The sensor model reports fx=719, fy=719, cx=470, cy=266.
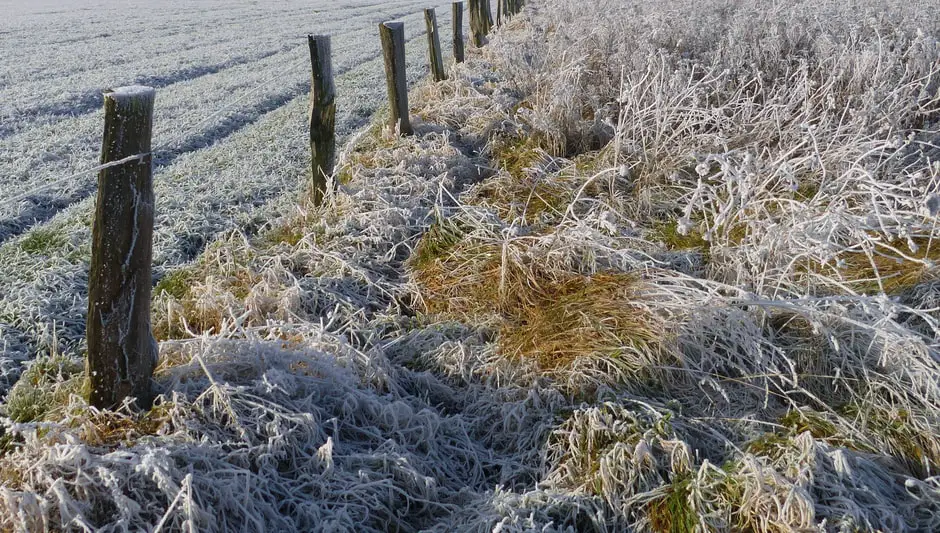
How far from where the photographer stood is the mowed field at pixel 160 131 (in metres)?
4.45

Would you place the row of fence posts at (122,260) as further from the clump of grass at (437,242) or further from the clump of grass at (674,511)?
the clump of grass at (437,242)

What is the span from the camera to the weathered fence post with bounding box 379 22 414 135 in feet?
21.4

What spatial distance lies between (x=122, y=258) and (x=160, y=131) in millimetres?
6717

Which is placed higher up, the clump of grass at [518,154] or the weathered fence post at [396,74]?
the weathered fence post at [396,74]

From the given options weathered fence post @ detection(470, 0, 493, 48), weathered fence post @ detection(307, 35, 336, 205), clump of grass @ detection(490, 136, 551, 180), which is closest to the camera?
weathered fence post @ detection(307, 35, 336, 205)

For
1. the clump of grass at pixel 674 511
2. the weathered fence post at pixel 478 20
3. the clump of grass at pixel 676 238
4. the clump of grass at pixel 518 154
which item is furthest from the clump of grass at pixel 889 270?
the weathered fence post at pixel 478 20

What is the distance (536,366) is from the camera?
3338 mm

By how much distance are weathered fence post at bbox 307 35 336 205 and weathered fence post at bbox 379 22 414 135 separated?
51.5 inches

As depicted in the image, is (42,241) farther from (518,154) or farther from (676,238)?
(676,238)

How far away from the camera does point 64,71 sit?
1276 centimetres

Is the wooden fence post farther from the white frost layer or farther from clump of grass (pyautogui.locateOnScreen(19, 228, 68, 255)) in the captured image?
the white frost layer

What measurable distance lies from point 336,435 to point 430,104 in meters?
5.70

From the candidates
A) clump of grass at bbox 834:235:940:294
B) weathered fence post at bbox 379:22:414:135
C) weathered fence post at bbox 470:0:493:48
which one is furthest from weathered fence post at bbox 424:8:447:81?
clump of grass at bbox 834:235:940:294

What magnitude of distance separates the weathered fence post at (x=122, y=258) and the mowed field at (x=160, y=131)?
0.22 m
